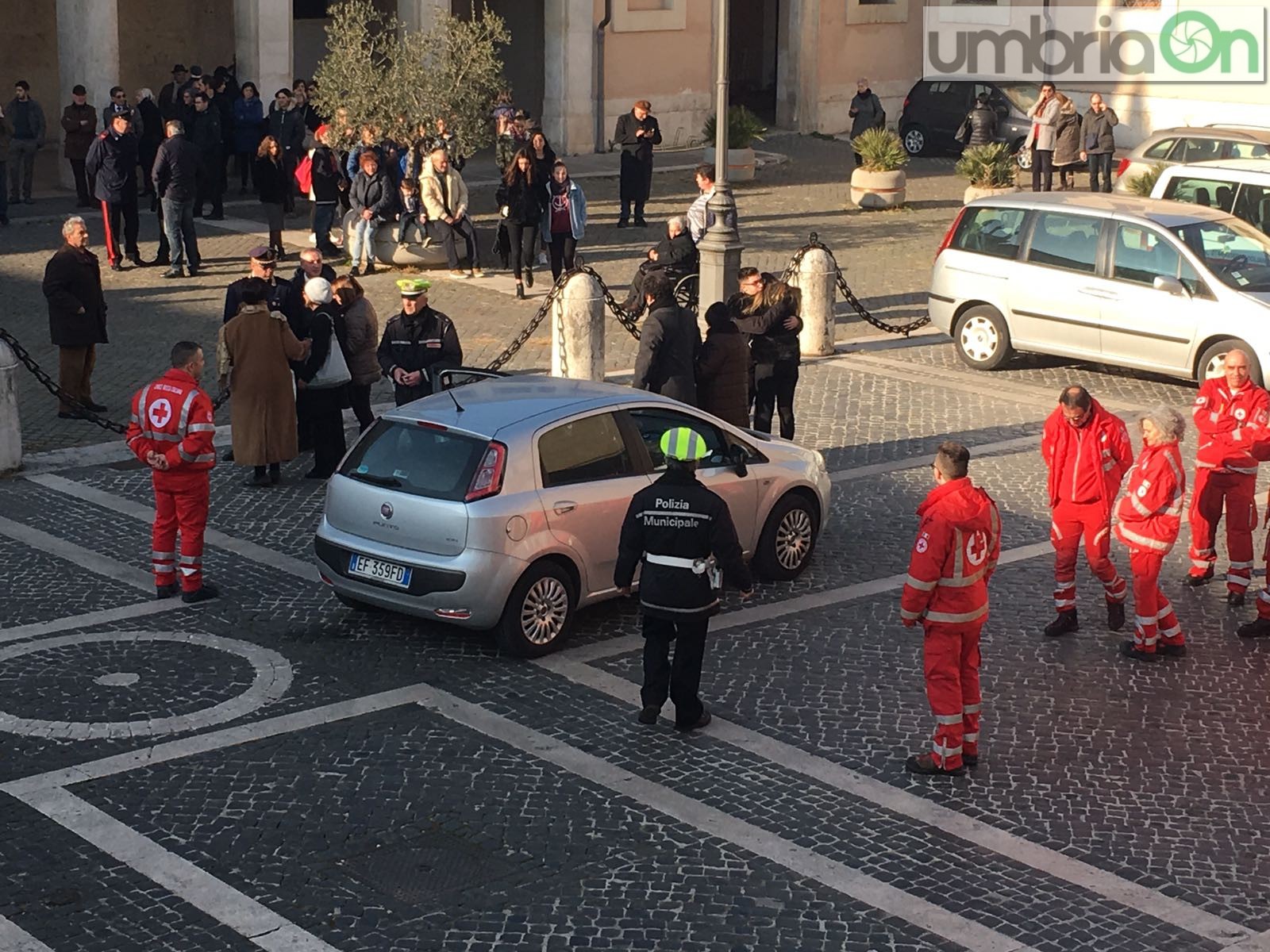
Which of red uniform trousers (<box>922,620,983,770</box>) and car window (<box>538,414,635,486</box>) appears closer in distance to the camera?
red uniform trousers (<box>922,620,983,770</box>)

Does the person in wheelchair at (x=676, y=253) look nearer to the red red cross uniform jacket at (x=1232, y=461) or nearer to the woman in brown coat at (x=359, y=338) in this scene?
the woman in brown coat at (x=359, y=338)

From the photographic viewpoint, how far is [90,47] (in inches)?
1082

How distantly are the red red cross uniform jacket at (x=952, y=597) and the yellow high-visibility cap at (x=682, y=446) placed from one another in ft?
3.77

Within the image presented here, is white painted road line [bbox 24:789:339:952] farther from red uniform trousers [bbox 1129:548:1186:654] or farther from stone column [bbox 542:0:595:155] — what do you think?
stone column [bbox 542:0:595:155]

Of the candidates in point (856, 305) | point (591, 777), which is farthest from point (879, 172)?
point (591, 777)

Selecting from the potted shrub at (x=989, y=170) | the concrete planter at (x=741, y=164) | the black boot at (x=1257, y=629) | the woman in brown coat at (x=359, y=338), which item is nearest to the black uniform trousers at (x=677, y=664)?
the black boot at (x=1257, y=629)

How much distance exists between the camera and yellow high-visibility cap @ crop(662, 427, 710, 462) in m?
9.36

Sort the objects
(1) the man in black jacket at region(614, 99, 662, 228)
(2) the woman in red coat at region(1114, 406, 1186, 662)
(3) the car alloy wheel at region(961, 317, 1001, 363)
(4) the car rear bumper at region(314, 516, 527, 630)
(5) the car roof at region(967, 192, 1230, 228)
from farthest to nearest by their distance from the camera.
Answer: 1. (1) the man in black jacket at region(614, 99, 662, 228)
2. (3) the car alloy wheel at region(961, 317, 1001, 363)
3. (5) the car roof at region(967, 192, 1230, 228)
4. (2) the woman in red coat at region(1114, 406, 1186, 662)
5. (4) the car rear bumper at region(314, 516, 527, 630)

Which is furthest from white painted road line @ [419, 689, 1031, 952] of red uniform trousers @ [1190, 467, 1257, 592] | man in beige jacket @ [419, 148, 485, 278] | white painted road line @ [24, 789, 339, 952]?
man in beige jacket @ [419, 148, 485, 278]

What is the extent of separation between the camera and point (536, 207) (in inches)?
853

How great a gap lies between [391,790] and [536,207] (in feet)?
44.7

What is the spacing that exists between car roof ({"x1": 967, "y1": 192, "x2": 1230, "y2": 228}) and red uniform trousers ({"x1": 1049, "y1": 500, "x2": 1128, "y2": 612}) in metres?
7.45

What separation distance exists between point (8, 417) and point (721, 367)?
5.43 meters

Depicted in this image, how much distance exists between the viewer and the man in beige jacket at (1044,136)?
29172 millimetres
